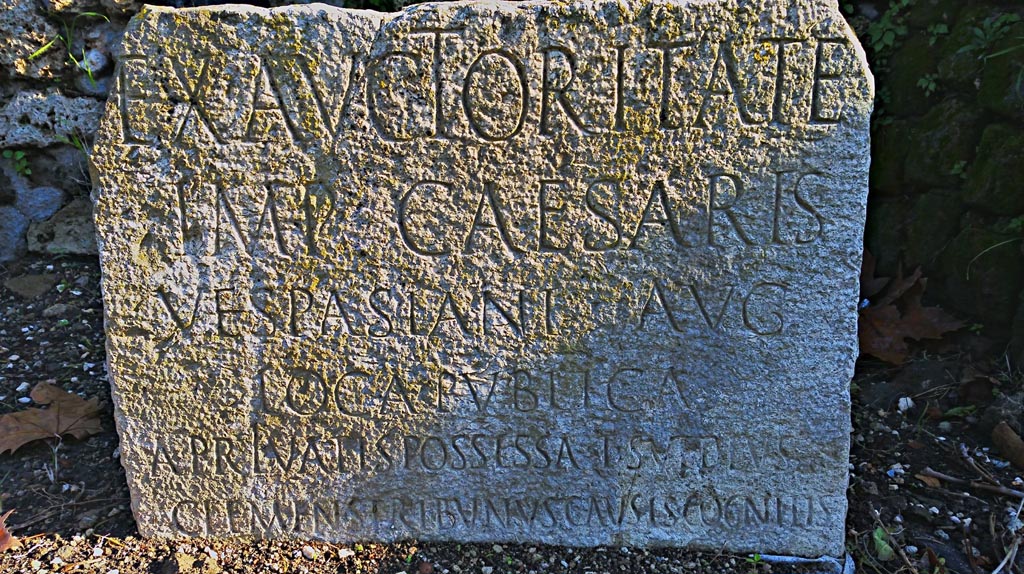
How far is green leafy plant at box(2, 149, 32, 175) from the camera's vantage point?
10.9ft

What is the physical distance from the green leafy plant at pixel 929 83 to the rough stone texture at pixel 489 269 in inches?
50.5

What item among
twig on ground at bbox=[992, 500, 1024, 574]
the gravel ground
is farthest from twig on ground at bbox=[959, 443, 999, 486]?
Answer: twig on ground at bbox=[992, 500, 1024, 574]

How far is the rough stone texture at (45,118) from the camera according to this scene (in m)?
3.26

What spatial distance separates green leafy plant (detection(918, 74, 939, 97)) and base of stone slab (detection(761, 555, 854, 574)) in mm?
1798

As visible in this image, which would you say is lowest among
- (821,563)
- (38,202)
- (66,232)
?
(821,563)

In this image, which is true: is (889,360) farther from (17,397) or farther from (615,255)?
(17,397)

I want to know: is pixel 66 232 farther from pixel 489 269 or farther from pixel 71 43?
pixel 489 269

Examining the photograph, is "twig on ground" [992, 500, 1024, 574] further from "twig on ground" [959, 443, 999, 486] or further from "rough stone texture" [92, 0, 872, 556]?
"rough stone texture" [92, 0, 872, 556]

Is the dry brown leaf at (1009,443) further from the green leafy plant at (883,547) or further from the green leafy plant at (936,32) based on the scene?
the green leafy plant at (936,32)

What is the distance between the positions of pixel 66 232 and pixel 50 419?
1.05 meters

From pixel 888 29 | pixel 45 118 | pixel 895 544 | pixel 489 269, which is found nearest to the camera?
pixel 489 269

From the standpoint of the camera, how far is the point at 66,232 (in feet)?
11.4

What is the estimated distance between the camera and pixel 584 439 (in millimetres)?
2283

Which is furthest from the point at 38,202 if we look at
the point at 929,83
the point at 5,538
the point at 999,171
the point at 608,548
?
the point at 999,171
